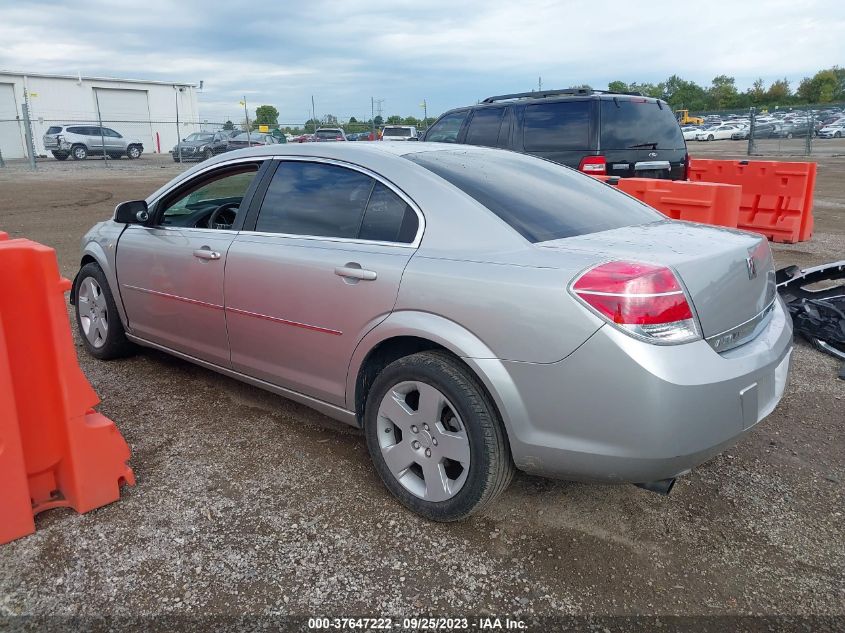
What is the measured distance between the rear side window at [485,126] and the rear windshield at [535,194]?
5.15m

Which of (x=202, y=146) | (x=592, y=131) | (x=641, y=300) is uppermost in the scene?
(x=592, y=131)

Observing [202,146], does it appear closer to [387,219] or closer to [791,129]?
[791,129]

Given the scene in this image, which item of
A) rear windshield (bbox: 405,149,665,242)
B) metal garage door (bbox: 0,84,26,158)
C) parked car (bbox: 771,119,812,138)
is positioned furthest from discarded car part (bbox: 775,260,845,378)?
metal garage door (bbox: 0,84,26,158)

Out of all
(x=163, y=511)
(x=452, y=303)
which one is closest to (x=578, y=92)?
(x=452, y=303)

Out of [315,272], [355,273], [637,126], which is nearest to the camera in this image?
[355,273]

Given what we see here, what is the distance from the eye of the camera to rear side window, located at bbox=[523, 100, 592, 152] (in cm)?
794

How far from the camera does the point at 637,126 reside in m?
8.09

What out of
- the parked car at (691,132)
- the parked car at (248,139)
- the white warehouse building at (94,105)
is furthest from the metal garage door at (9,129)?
the parked car at (691,132)

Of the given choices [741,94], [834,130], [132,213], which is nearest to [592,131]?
[132,213]

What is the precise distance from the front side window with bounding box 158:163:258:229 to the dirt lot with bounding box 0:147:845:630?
1234 mm

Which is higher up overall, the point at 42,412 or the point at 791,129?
the point at 791,129

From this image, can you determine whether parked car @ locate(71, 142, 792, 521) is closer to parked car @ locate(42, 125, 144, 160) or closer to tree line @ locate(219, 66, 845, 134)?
parked car @ locate(42, 125, 144, 160)

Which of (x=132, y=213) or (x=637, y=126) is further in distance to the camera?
(x=637, y=126)

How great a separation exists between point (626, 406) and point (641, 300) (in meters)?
0.36
